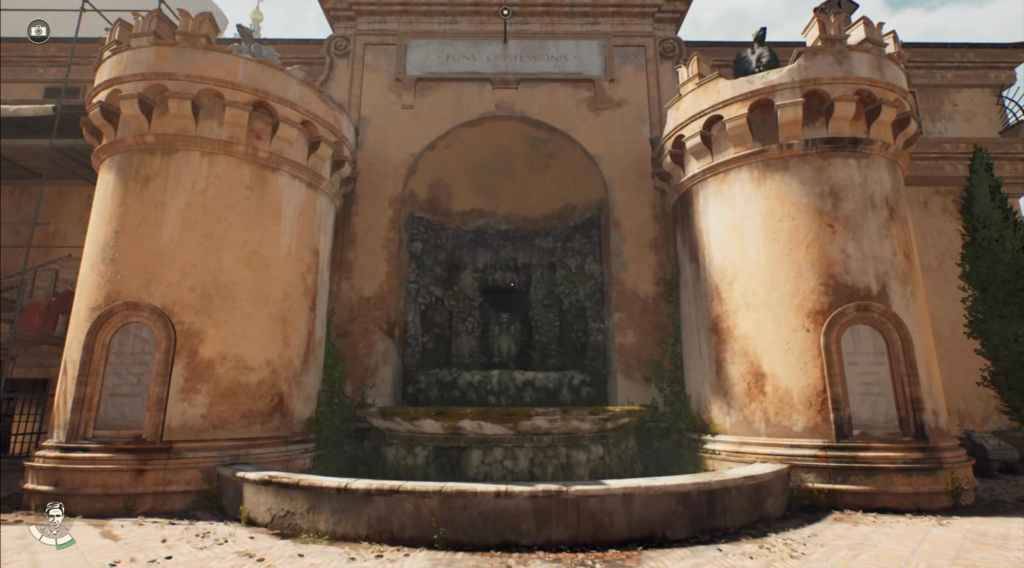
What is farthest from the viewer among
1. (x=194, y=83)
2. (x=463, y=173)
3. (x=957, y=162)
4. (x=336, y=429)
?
(x=463, y=173)

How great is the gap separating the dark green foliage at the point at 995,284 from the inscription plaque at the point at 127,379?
14.4 metres

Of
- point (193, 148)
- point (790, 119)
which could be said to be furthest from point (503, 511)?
point (790, 119)

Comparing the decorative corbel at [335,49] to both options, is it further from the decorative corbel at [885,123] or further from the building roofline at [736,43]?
the decorative corbel at [885,123]

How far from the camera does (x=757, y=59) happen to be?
29.8 ft

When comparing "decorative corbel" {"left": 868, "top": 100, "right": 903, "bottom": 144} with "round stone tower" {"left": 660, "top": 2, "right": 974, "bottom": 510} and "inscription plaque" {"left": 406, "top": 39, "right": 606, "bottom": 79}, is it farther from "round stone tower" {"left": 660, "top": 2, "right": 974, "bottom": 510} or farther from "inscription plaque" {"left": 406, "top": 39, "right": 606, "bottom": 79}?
"inscription plaque" {"left": 406, "top": 39, "right": 606, "bottom": 79}

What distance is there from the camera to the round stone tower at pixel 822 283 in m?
7.05

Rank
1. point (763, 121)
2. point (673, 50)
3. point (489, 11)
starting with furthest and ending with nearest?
1. point (489, 11)
2. point (673, 50)
3. point (763, 121)

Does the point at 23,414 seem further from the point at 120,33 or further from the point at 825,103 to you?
the point at 825,103

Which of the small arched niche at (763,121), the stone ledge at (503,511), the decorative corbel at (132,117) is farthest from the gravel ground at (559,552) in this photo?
the small arched niche at (763,121)

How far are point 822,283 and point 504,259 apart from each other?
687cm

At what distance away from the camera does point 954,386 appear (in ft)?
36.8

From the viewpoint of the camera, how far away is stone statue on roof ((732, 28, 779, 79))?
8969 millimetres

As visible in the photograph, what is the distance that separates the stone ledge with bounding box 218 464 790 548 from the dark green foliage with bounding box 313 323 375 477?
10.2 feet

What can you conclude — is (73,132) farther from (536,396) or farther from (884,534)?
(884,534)
